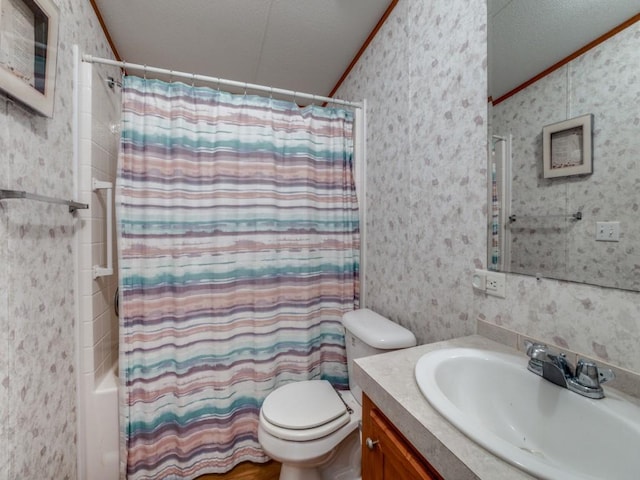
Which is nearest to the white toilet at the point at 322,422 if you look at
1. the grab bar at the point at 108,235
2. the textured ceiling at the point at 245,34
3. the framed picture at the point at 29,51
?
the grab bar at the point at 108,235

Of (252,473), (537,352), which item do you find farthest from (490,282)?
(252,473)

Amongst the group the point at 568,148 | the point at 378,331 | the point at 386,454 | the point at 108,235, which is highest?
the point at 568,148

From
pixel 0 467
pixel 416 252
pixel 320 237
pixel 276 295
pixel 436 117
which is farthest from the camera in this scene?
pixel 320 237

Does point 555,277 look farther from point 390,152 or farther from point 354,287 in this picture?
point 354,287

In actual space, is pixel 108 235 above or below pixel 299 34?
below

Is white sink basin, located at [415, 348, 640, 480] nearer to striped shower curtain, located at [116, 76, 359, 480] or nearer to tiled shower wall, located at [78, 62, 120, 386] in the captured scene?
striped shower curtain, located at [116, 76, 359, 480]

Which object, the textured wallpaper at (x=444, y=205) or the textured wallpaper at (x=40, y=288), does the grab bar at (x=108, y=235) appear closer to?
the textured wallpaper at (x=40, y=288)

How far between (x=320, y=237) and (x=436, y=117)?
87cm

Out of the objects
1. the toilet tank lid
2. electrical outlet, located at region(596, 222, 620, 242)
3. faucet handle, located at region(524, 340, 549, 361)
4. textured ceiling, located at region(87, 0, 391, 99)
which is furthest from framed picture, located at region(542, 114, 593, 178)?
textured ceiling, located at region(87, 0, 391, 99)

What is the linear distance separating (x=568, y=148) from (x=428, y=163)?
504 mm

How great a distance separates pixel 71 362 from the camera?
45.5 inches

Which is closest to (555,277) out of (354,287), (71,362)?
(354,287)

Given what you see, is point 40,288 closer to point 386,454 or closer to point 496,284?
point 386,454

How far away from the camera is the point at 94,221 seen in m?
1.30
